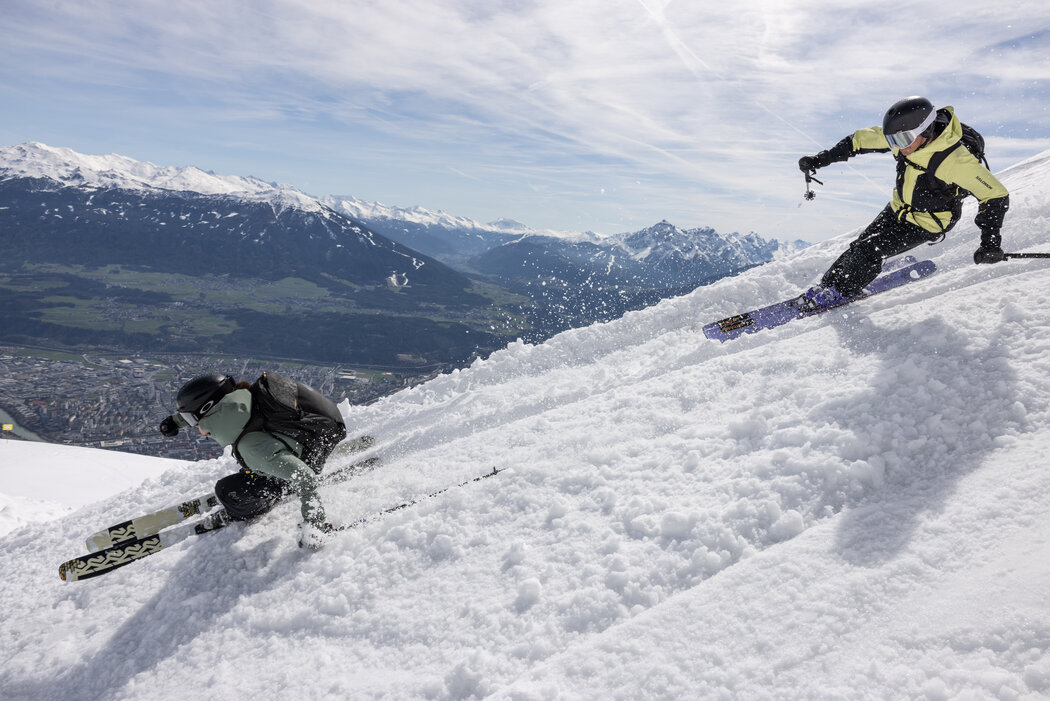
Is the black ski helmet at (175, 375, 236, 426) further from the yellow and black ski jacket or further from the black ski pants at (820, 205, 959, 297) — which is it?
the yellow and black ski jacket

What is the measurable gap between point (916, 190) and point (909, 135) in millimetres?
1122

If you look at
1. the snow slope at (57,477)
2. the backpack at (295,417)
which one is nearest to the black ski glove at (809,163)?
the backpack at (295,417)

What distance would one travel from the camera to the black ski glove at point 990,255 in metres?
6.72

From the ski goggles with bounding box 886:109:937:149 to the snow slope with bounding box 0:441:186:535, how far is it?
15.2 m

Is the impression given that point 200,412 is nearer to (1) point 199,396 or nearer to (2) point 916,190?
(1) point 199,396

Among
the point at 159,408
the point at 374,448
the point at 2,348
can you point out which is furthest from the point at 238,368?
the point at 374,448

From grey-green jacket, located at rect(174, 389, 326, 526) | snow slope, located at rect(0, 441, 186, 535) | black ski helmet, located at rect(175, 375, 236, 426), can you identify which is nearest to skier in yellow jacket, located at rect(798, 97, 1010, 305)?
A: grey-green jacket, located at rect(174, 389, 326, 526)

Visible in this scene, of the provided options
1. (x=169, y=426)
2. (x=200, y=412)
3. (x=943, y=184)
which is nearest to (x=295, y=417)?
(x=200, y=412)

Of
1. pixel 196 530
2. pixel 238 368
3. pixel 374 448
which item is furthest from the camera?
pixel 238 368

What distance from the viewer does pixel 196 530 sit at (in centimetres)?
632

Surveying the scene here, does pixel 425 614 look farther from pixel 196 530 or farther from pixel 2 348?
pixel 2 348

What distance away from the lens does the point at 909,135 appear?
6.87 m

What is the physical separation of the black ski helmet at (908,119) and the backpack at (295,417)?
852cm

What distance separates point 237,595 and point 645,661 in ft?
14.5
